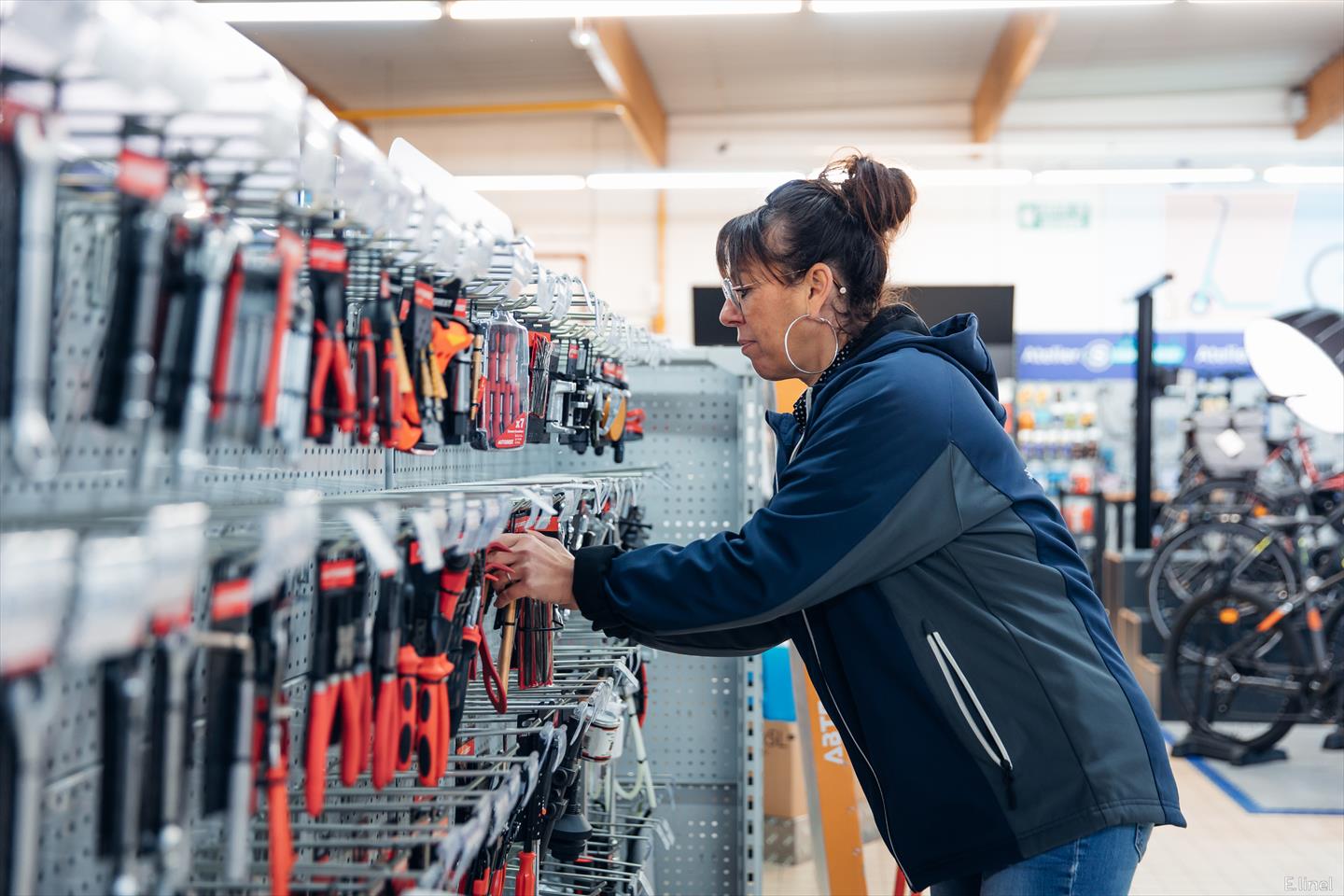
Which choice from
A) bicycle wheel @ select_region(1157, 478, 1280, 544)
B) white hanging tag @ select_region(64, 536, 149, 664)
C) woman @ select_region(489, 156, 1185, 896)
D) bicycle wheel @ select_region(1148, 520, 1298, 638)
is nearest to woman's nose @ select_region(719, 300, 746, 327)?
woman @ select_region(489, 156, 1185, 896)

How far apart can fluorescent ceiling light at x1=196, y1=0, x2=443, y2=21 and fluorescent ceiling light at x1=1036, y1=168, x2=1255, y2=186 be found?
5.44m

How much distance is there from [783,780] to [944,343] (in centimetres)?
328

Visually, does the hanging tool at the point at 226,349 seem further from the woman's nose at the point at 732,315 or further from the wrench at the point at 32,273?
the woman's nose at the point at 732,315

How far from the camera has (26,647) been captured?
0.72 meters

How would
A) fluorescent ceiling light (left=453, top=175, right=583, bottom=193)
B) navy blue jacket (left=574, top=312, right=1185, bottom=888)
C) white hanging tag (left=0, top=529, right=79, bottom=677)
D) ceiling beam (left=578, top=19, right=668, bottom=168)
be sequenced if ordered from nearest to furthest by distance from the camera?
white hanging tag (left=0, top=529, right=79, bottom=677) → navy blue jacket (left=574, top=312, right=1185, bottom=888) → ceiling beam (left=578, top=19, right=668, bottom=168) → fluorescent ceiling light (left=453, top=175, right=583, bottom=193)

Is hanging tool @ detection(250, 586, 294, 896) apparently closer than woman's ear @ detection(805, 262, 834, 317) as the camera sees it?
Yes

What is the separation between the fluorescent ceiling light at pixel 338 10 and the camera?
6.13 m

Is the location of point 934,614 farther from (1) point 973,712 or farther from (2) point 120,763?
(2) point 120,763

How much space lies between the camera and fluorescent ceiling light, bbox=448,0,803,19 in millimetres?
6039

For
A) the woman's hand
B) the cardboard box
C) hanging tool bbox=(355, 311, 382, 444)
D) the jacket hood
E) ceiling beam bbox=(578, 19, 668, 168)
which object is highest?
ceiling beam bbox=(578, 19, 668, 168)

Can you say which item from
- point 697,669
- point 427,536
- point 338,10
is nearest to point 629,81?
point 338,10

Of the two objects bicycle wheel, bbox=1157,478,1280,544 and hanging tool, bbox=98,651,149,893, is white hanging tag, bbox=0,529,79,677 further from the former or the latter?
bicycle wheel, bbox=1157,478,1280,544

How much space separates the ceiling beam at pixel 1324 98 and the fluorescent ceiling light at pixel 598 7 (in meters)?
6.24

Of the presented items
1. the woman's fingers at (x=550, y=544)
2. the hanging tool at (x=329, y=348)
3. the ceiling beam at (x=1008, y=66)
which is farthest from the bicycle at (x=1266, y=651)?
the hanging tool at (x=329, y=348)
